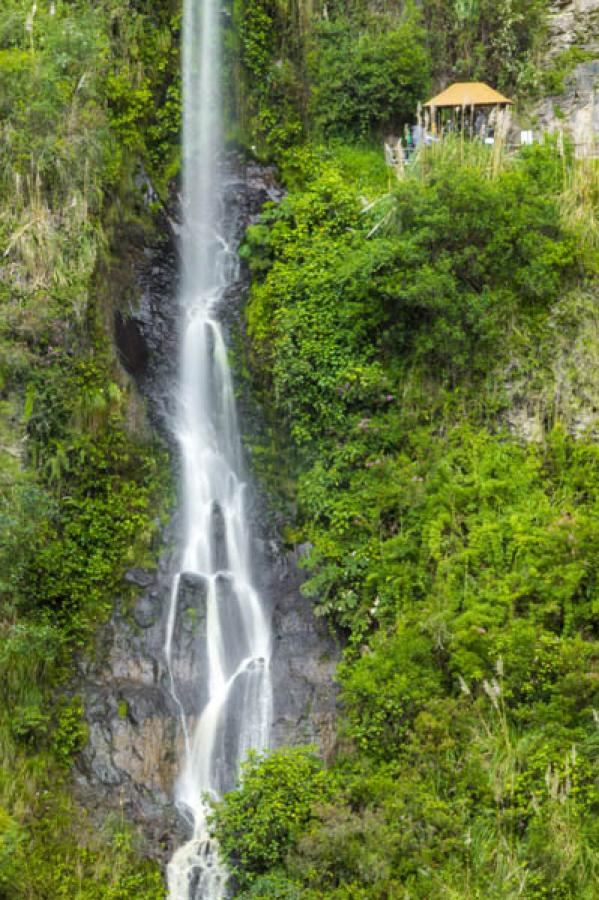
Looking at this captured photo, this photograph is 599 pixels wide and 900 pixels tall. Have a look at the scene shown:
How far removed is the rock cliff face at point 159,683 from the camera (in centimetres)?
1048

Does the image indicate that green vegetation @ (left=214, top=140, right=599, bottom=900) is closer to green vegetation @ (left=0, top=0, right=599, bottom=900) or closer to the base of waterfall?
green vegetation @ (left=0, top=0, right=599, bottom=900)

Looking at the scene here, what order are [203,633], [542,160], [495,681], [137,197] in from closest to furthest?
[495,681] → [203,633] → [542,160] → [137,197]

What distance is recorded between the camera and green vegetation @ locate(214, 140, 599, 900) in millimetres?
8961

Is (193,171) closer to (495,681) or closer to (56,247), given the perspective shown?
(56,247)

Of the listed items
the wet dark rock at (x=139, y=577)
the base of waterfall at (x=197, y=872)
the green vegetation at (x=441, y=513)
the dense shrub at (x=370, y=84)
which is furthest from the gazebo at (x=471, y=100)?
the base of waterfall at (x=197, y=872)

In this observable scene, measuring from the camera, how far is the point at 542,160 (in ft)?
43.8

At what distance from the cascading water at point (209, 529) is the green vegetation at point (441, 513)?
674 millimetres

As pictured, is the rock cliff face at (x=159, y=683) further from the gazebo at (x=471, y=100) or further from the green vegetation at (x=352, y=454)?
the gazebo at (x=471, y=100)

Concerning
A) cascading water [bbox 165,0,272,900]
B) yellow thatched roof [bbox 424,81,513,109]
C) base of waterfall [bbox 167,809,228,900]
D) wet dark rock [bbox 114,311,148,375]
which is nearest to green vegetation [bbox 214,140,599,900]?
base of waterfall [bbox 167,809,228,900]

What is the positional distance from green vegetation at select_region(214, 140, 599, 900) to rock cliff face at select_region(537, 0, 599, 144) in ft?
9.98

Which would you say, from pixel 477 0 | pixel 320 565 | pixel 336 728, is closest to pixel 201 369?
pixel 320 565

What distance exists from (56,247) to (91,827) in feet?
22.7

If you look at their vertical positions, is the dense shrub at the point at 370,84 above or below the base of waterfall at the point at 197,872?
above

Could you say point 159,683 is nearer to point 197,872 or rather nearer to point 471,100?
point 197,872
